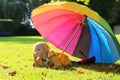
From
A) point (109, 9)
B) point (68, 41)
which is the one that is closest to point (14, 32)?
point (109, 9)

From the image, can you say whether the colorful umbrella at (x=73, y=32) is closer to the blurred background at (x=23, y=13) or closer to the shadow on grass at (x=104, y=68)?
the shadow on grass at (x=104, y=68)

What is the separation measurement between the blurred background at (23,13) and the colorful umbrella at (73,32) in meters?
29.9

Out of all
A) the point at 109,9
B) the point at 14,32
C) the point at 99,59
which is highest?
the point at 99,59

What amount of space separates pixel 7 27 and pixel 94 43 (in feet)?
104

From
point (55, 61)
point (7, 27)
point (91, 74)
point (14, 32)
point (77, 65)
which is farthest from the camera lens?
point (14, 32)

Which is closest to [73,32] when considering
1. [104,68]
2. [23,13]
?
[104,68]

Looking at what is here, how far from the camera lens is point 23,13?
164 ft

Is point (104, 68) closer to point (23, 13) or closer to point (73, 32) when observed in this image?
point (73, 32)

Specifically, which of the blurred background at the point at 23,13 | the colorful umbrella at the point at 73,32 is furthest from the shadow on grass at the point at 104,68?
the blurred background at the point at 23,13

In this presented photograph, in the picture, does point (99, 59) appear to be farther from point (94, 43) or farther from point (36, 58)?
point (36, 58)

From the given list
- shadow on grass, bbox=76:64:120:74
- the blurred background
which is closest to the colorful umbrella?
shadow on grass, bbox=76:64:120:74

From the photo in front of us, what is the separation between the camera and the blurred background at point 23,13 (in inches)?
1614

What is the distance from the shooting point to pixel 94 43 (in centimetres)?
995

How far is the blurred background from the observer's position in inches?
1614
